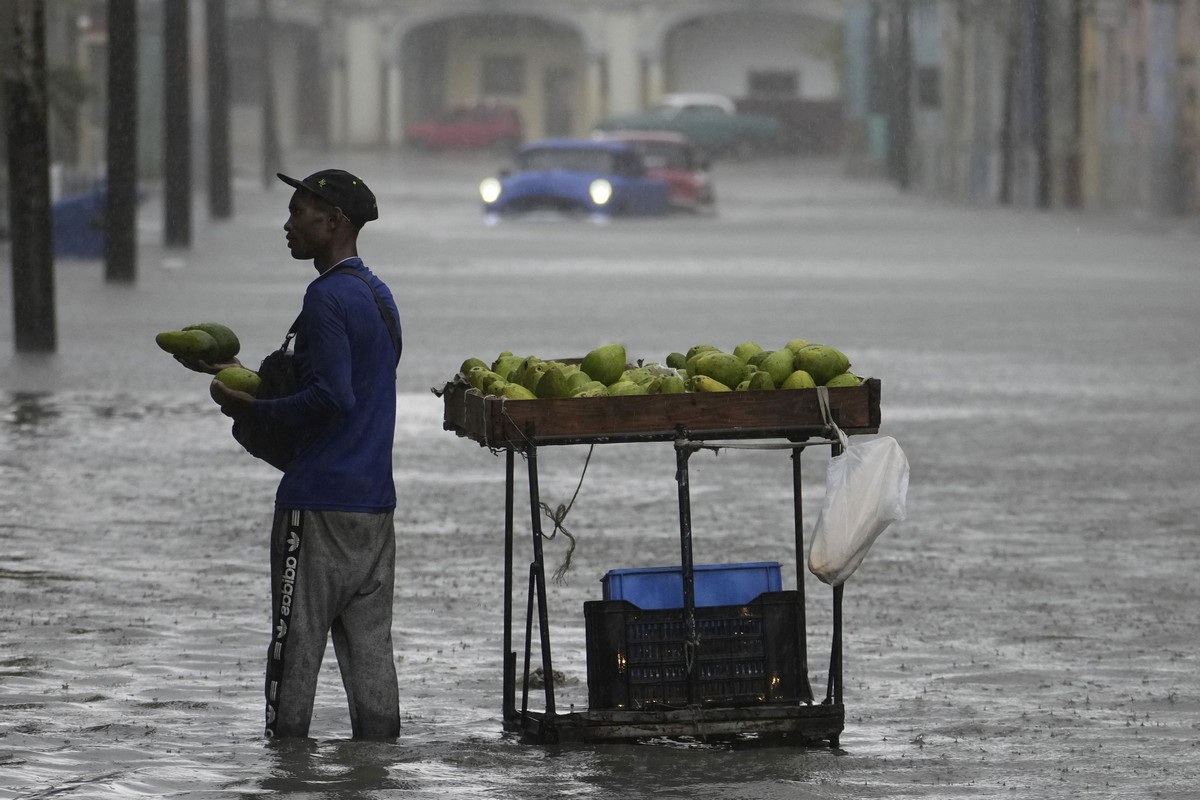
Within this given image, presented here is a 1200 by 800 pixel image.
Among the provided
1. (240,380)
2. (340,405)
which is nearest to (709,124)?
(240,380)

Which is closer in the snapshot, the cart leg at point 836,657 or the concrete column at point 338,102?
the cart leg at point 836,657

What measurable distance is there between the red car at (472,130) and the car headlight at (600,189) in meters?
36.0

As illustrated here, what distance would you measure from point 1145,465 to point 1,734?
6845mm

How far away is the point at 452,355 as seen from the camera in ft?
56.6

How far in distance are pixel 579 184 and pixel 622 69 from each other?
42.4 m

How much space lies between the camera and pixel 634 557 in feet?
31.6

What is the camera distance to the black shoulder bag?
6.43 m

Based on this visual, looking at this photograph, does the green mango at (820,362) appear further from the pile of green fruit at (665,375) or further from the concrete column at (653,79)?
the concrete column at (653,79)

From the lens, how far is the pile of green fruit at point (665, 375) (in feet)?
21.6

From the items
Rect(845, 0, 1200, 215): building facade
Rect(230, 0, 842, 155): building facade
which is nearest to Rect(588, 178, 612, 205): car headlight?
Rect(845, 0, 1200, 215): building facade

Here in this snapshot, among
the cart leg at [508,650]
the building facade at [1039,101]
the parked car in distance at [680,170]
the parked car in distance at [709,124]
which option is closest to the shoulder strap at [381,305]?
the cart leg at [508,650]

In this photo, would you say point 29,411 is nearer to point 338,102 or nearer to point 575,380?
point 575,380

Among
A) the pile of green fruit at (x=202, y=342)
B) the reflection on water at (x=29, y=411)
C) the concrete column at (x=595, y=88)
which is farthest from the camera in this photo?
the concrete column at (x=595, y=88)

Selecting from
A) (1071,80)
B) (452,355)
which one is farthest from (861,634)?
(1071,80)
